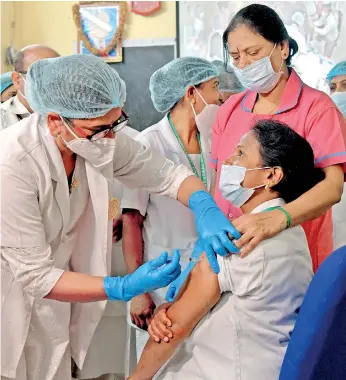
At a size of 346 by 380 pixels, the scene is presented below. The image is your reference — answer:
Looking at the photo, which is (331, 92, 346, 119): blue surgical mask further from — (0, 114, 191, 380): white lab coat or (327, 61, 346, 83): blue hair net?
(0, 114, 191, 380): white lab coat

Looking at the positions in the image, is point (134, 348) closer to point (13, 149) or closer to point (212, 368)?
point (212, 368)

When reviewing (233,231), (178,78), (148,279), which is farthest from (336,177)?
(178,78)

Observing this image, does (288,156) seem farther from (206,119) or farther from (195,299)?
(206,119)

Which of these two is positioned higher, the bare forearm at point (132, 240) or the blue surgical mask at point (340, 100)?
the blue surgical mask at point (340, 100)

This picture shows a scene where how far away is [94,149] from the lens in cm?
147

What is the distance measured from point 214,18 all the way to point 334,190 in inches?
62.5

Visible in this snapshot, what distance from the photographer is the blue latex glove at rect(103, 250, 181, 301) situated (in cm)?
133

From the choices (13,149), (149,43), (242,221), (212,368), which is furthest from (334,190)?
(149,43)

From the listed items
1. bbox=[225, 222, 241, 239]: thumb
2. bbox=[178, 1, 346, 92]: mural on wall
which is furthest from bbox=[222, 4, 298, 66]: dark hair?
bbox=[178, 1, 346, 92]: mural on wall

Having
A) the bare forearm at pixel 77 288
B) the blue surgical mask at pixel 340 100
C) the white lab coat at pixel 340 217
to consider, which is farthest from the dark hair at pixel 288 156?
the blue surgical mask at pixel 340 100

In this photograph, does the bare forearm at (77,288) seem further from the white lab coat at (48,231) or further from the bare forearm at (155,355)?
the bare forearm at (155,355)

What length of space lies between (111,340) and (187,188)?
0.69m

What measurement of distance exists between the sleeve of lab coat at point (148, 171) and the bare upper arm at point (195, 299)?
0.44 metres

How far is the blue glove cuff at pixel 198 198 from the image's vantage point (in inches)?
62.6
